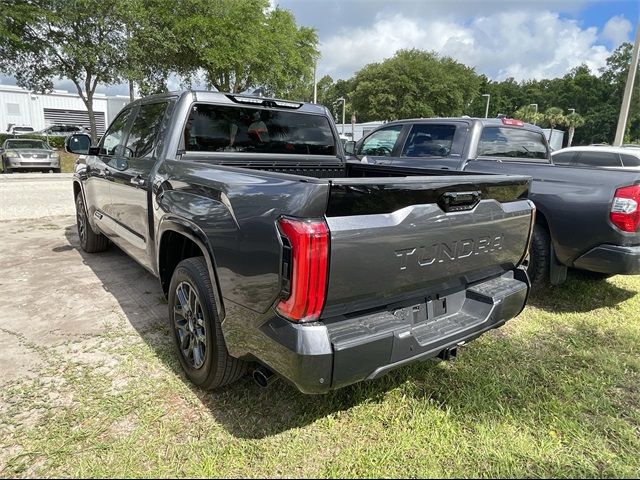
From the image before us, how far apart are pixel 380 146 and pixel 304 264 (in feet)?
16.4

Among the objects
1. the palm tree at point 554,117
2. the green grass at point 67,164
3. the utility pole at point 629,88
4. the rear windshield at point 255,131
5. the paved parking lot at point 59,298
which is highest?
the palm tree at point 554,117

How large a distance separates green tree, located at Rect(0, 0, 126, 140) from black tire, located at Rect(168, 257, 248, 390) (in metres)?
15.6

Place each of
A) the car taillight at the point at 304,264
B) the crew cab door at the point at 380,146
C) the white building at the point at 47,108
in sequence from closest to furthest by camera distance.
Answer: the car taillight at the point at 304,264 < the crew cab door at the point at 380,146 < the white building at the point at 47,108

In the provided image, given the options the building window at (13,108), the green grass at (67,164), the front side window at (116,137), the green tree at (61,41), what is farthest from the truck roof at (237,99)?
the building window at (13,108)

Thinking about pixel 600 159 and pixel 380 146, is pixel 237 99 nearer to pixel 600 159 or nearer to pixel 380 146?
pixel 380 146

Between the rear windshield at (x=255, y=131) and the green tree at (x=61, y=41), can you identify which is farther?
the green tree at (x=61, y=41)

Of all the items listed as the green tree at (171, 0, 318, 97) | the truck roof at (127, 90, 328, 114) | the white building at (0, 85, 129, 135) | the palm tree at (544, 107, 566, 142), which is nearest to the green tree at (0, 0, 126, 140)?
the green tree at (171, 0, 318, 97)

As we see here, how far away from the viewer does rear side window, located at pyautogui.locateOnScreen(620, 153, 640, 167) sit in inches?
399

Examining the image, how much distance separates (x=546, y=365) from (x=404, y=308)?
170 cm

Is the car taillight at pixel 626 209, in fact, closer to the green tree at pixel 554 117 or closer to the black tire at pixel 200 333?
the black tire at pixel 200 333

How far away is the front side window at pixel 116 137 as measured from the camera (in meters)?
4.34

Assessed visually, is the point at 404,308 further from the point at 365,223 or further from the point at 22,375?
the point at 22,375

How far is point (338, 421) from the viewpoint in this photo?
2531mm

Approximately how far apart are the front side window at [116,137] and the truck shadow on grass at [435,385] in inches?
64.6
